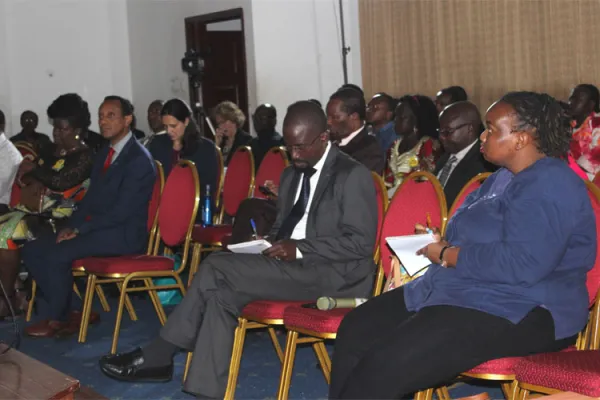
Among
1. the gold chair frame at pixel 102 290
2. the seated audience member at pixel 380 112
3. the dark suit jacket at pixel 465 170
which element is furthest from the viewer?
the seated audience member at pixel 380 112

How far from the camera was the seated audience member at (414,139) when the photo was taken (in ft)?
17.2

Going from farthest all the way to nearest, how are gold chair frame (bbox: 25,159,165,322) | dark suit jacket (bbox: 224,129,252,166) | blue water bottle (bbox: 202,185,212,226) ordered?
dark suit jacket (bbox: 224,129,252,166) → blue water bottle (bbox: 202,185,212,226) → gold chair frame (bbox: 25,159,165,322)

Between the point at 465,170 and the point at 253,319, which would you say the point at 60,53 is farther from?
the point at 253,319

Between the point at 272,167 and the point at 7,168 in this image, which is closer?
the point at 272,167

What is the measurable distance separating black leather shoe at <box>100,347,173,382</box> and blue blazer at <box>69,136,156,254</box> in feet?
3.49

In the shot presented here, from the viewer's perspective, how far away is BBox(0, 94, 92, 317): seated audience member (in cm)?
526

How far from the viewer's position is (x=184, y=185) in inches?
185

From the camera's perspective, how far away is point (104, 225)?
4848mm

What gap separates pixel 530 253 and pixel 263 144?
15.4 ft

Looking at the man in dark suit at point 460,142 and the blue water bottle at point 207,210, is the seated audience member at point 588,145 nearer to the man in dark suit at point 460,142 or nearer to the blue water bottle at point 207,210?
the man in dark suit at point 460,142

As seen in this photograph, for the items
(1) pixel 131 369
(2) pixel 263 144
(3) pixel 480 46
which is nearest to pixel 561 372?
(1) pixel 131 369

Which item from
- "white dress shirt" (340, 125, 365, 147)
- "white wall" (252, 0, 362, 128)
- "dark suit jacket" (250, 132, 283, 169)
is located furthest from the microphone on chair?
"white wall" (252, 0, 362, 128)

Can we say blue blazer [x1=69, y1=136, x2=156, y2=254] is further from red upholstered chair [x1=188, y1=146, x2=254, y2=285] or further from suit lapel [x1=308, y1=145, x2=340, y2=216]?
suit lapel [x1=308, y1=145, x2=340, y2=216]

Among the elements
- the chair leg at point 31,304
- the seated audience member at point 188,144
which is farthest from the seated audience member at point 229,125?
the chair leg at point 31,304
